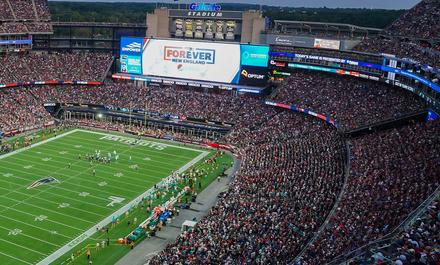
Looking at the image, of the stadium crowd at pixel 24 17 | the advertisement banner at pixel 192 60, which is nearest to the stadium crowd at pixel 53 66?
the stadium crowd at pixel 24 17

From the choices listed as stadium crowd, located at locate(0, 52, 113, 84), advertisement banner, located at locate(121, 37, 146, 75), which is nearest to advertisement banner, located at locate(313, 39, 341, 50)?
advertisement banner, located at locate(121, 37, 146, 75)

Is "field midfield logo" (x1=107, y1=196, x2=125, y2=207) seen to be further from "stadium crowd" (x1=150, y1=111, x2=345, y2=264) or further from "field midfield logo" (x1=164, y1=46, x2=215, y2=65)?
"field midfield logo" (x1=164, y1=46, x2=215, y2=65)

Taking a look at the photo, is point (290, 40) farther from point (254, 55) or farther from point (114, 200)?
point (114, 200)

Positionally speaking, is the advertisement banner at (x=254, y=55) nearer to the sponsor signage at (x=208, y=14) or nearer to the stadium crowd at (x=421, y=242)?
the sponsor signage at (x=208, y=14)

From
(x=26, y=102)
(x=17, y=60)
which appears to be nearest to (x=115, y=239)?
(x=26, y=102)

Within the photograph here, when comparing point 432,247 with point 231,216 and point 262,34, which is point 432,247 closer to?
point 231,216

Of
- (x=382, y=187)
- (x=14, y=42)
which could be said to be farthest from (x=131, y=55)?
(x=382, y=187)
